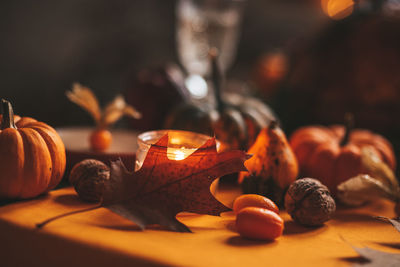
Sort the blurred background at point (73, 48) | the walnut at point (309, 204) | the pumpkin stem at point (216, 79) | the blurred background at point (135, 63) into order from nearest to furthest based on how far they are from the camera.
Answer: the walnut at point (309, 204) < the pumpkin stem at point (216, 79) < the blurred background at point (135, 63) < the blurred background at point (73, 48)

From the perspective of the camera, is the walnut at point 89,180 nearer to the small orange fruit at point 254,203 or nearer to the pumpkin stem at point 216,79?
the small orange fruit at point 254,203

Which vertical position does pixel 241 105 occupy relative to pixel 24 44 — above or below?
below

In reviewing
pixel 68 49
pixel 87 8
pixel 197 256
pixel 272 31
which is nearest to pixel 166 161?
pixel 197 256

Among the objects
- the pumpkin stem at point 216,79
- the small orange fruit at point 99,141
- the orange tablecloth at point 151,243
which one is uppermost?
the pumpkin stem at point 216,79

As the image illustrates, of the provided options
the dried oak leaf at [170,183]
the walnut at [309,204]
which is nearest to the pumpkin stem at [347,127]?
the walnut at [309,204]

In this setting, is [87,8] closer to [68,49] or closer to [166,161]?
[68,49]

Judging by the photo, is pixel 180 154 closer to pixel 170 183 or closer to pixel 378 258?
pixel 170 183
